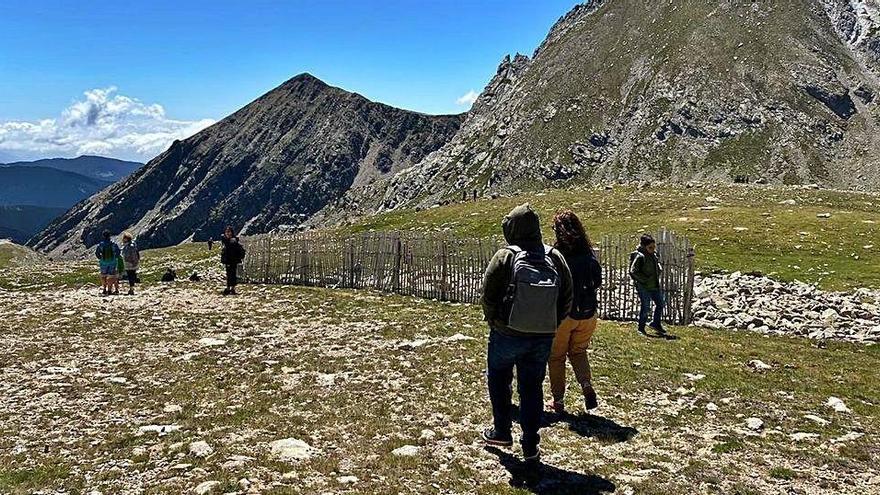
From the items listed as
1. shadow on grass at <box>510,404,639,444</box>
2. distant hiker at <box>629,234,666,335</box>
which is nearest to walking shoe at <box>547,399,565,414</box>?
shadow on grass at <box>510,404,639,444</box>

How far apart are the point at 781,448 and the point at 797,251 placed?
885 inches

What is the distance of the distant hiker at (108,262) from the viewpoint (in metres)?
25.3

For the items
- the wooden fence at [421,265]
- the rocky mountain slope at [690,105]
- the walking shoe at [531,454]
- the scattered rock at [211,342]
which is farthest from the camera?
the rocky mountain slope at [690,105]

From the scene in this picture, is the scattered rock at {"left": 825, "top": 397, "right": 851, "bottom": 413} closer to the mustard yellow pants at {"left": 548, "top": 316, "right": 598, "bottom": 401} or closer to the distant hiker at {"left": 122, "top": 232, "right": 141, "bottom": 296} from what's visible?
the mustard yellow pants at {"left": 548, "top": 316, "right": 598, "bottom": 401}

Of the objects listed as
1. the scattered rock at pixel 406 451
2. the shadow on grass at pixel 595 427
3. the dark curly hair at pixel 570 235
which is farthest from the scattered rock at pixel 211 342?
the dark curly hair at pixel 570 235

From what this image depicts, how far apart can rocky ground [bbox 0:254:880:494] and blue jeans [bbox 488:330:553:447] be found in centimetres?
70

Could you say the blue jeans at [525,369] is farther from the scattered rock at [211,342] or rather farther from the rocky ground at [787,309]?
the rocky ground at [787,309]

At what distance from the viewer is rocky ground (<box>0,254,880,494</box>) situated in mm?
8117

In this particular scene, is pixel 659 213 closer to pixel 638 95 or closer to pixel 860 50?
pixel 638 95

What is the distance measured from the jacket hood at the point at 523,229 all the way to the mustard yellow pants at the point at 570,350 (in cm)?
250

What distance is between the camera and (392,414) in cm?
1059

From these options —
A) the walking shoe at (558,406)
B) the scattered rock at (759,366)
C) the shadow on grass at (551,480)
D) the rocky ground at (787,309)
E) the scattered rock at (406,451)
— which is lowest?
the shadow on grass at (551,480)

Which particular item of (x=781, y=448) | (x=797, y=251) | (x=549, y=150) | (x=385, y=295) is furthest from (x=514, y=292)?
(x=549, y=150)

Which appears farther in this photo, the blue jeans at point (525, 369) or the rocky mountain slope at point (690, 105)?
the rocky mountain slope at point (690, 105)
